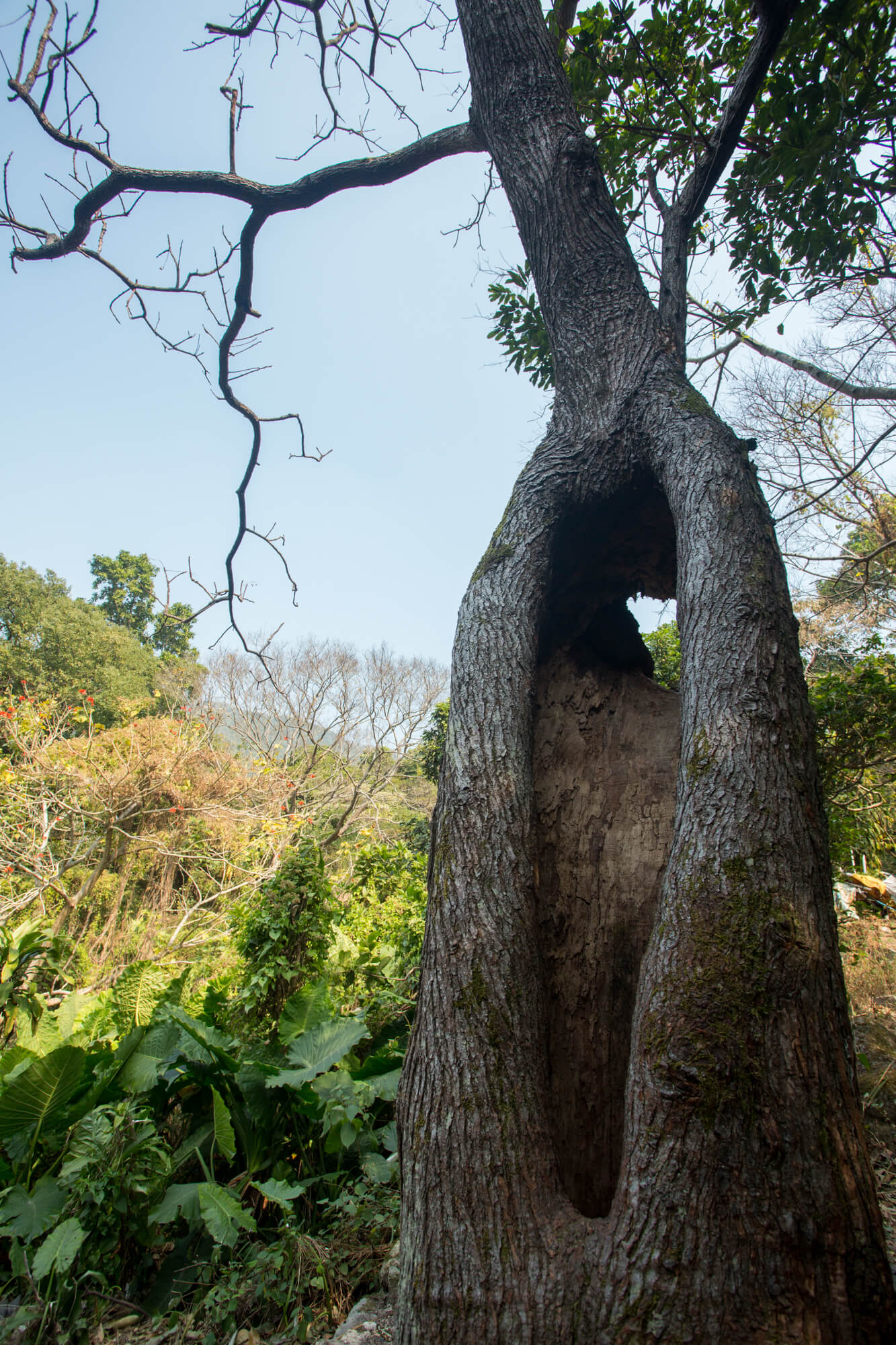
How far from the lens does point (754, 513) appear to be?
1972 millimetres

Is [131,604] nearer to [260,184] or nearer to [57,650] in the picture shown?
[57,650]

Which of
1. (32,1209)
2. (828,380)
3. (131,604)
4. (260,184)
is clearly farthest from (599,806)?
(131,604)

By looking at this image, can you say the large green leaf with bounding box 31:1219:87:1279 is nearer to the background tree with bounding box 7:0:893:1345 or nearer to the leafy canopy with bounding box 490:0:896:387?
the background tree with bounding box 7:0:893:1345

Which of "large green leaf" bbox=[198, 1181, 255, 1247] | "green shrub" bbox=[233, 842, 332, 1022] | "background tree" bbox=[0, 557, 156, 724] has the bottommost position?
"large green leaf" bbox=[198, 1181, 255, 1247]

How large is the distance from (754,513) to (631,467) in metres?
0.62

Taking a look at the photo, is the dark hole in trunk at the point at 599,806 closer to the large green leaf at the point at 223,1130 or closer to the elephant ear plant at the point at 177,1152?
the elephant ear plant at the point at 177,1152

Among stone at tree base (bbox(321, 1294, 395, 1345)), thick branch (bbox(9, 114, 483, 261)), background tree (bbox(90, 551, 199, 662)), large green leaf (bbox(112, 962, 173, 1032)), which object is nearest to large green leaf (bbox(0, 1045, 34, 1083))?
large green leaf (bbox(112, 962, 173, 1032))

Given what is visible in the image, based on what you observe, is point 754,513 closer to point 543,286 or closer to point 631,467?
point 631,467

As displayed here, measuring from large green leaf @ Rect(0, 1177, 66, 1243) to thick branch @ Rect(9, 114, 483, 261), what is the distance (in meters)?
4.65

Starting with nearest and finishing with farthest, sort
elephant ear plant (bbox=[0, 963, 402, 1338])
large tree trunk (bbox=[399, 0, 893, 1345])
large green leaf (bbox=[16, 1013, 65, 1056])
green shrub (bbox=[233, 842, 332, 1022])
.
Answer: large tree trunk (bbox=[399, 0, 893, 1345]) → elephant ear plant (bbox=[0, 963, 402, 1338]) → large green leaf (bbox=[16, 1013, 65, 1056]) → green shrub (bbox=[233, 842, 332, 1022])

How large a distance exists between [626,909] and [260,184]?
14.5ft

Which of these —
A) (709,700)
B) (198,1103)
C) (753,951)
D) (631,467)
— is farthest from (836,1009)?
(198,1103)

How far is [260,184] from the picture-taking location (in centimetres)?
375

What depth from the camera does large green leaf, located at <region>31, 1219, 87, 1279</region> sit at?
2021 millimetres
